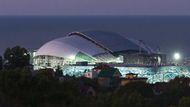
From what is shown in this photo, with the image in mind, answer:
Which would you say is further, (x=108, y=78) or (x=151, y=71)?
(x=151, y=71)

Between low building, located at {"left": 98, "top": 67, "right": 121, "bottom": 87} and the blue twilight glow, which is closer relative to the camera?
low building, located at {"left": 98, "top": 67, "right": 121, "bottom": 87}

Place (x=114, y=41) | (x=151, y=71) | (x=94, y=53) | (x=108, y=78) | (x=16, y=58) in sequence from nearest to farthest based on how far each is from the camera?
(x=16, y=58) < (x=108, y=78) < (x=151, y=71) < (x=94, y=53) < (x=114, y=41)

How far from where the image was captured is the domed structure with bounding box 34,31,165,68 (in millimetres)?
49281

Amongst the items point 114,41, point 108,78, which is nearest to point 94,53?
point 114,41

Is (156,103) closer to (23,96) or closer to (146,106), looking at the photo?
(146,106)

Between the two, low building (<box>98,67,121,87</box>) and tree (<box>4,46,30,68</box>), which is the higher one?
tree (<box>4,46,30,68</box>)

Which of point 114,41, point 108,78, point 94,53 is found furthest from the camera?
point 114,41

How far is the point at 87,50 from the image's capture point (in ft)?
162

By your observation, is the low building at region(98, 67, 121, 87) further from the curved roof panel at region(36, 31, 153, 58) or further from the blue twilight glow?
the curved roof panel at region(36, 31, 153, 58)

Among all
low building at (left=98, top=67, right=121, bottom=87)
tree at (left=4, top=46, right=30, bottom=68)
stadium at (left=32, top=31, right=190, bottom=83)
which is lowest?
low building at (left=98, top=67, right=121, bottom=87)

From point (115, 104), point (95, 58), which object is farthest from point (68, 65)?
point (115, 104)

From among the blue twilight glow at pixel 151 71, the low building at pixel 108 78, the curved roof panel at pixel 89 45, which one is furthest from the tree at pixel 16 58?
the curved roof panel at pixel 89 45

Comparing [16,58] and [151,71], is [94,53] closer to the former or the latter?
[151,71]

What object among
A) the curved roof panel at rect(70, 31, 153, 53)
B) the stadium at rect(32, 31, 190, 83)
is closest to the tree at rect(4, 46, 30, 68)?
the stadium at rect(32, 31, 190, 83)
